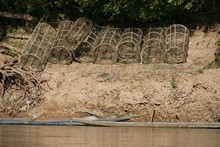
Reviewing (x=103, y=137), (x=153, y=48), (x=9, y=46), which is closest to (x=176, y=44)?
(x=153, y=48)

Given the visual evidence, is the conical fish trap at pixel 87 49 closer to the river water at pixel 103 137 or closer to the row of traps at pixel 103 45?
the row of traps at pixel 103 45

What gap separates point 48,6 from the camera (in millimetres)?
35281

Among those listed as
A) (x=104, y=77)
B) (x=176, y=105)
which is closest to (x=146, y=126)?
(x=176, y=105)

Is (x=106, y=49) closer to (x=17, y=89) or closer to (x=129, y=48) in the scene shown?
(x=129, y=48)

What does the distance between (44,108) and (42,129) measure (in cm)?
330

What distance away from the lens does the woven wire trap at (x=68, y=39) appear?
33.0 metres

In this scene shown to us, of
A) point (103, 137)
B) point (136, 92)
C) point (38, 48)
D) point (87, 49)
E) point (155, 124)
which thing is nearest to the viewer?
point (103, 137)

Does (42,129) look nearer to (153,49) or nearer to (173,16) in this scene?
(153,49)

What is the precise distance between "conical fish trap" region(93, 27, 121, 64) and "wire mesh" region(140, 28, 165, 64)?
124cm

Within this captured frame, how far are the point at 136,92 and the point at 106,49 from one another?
3.55m

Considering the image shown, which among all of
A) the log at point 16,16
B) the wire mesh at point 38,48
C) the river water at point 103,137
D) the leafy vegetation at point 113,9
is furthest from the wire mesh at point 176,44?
the log at point 16,16

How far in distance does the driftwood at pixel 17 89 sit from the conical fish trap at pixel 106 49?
295 cm

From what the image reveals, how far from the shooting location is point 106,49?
33062mm

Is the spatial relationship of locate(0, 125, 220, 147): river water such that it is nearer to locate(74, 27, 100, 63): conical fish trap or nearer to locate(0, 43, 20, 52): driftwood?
locate(74, 27, 100, 63): conical fish trap
